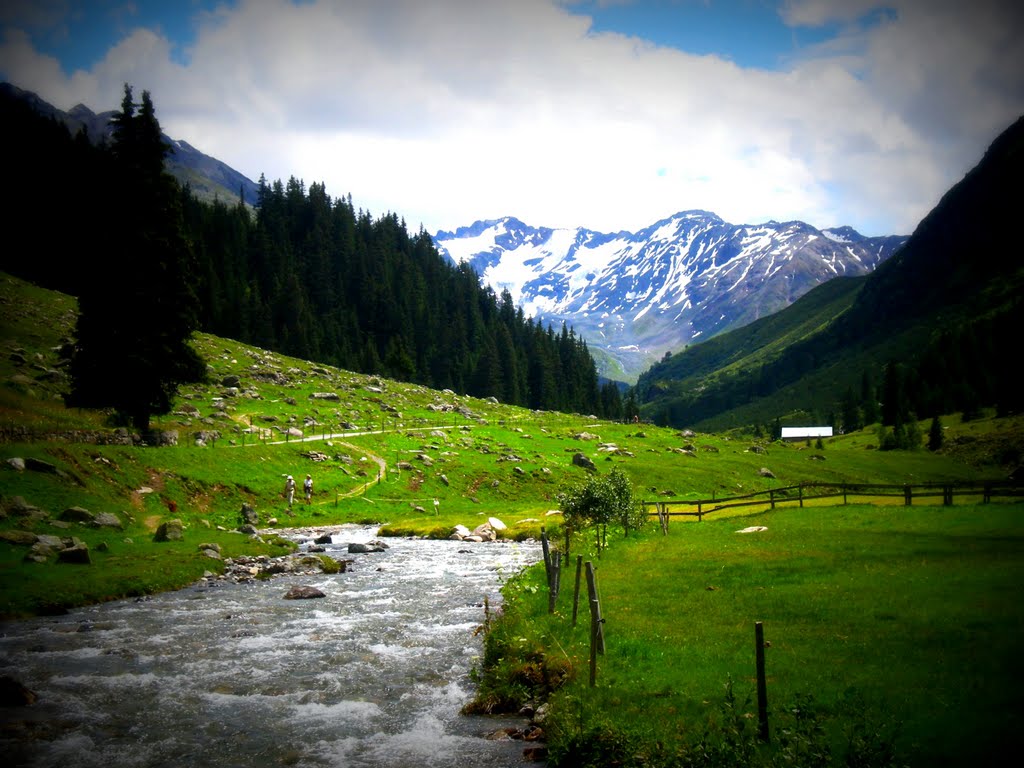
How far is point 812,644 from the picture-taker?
16.8m

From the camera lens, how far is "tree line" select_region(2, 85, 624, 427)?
46344 millimetres

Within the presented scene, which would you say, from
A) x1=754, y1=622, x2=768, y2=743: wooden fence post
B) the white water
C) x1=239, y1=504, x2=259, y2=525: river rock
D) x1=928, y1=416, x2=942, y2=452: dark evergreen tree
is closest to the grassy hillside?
x1=239, y1=504, x2=259, y2=525: river rock

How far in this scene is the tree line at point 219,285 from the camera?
46344mm

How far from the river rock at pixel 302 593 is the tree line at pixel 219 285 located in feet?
85.4

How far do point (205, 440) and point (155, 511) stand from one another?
61.3 feet

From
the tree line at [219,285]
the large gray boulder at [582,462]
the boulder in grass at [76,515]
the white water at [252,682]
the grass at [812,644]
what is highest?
the tree line at [219,285]

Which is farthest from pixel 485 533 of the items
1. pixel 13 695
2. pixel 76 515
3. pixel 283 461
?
pixel 13 695

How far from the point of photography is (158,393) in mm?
48000

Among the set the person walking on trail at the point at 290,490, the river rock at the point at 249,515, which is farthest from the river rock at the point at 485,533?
the river rock at the point at 249,515

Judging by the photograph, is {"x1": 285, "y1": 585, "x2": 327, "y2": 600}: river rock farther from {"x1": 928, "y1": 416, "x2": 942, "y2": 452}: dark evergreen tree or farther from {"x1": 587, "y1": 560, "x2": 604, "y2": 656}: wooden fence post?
{"x1": 928, "y1": 416, "x2": 942, "y2": 452}: dark evergreen tree

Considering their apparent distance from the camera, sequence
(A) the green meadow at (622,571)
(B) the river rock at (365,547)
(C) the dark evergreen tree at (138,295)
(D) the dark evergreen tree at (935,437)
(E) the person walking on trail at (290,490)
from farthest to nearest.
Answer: (D) the dark evergreen tree at (935,437) < (E) the person walking on trail at (290,490) < (C) the dark evergreen tree at (138,295) < (B) the river rock at (365,547) < (A) the green meadow at (622,571)

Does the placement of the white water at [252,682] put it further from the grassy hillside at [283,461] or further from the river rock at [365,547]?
the river rock at [365,547]

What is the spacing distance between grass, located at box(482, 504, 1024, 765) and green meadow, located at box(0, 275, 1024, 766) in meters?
0.08

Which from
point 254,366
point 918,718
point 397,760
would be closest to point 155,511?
point 397,760
